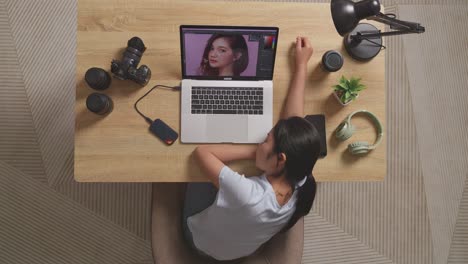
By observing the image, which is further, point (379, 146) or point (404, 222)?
point (404, 222)

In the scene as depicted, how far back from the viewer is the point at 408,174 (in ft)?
6.76

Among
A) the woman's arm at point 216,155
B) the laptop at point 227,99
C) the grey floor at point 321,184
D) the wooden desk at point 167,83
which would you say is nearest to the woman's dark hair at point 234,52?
the laptop at point 227,99

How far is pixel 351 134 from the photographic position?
1359 mm

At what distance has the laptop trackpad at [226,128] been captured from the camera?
1.34 meters

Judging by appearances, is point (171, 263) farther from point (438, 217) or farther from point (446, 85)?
point (446, 85)

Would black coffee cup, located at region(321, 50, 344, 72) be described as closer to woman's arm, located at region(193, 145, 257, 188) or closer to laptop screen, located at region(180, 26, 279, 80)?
laptop screen, located at region(180, 26, 279, 80)

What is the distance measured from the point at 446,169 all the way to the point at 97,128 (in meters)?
1.87

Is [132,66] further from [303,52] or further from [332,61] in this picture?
[332,61]

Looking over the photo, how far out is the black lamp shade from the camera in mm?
1094

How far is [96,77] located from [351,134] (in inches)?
36.5

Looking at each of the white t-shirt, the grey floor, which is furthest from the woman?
the grey floor

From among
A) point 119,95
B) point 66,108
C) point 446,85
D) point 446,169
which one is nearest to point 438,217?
point 446,169

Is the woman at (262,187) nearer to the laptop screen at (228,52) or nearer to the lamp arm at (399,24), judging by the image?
the laptop screen at (228,52)

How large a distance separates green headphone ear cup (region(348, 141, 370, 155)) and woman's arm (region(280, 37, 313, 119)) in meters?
0.22
